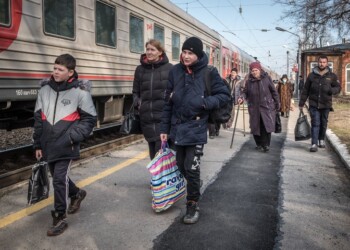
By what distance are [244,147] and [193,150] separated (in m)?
4.66

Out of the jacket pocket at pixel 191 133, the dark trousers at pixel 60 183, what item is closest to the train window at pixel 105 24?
the jacket pocket at pixel 191 133

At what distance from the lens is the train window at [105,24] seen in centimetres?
773

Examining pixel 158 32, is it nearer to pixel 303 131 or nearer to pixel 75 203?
pixel 303 131

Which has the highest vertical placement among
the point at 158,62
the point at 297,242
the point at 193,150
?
the point at 158,62

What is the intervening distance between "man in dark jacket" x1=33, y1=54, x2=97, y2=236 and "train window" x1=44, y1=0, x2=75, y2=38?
2747 mm

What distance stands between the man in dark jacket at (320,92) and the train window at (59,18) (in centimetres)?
447

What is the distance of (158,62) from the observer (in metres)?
4.74

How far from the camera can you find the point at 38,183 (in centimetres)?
384

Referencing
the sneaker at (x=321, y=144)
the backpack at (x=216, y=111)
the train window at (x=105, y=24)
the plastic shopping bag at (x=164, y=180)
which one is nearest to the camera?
the backpack at (x=216, y=111)

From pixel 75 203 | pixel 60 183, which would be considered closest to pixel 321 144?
pixel 75 203

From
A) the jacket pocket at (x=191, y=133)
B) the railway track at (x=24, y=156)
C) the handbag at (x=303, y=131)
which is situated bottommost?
the railway track at (x=24, y=156)

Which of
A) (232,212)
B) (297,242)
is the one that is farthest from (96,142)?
(297,242)

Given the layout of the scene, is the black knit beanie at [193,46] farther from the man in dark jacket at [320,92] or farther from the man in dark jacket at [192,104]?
the man in dark jacket at [320,92]

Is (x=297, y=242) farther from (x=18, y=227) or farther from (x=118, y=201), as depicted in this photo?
(x=18, y=227)
